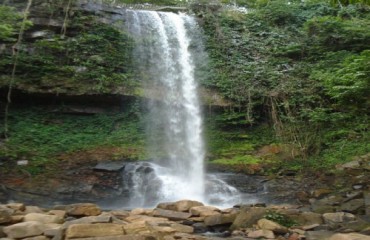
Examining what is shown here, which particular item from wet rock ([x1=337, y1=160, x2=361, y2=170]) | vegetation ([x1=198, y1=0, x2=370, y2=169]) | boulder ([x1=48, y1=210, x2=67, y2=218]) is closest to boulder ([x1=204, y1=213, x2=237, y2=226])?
boulder ([x1=48, y1=210, x2=67, y2=218])

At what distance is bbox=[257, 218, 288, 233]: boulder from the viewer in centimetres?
628

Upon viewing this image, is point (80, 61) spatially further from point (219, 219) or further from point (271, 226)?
point (271, 226)

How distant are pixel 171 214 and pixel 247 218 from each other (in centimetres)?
142

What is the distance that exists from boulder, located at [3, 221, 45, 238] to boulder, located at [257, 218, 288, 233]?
3451 millimetres

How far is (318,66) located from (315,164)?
431 cm

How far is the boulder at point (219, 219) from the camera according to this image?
6.77 m

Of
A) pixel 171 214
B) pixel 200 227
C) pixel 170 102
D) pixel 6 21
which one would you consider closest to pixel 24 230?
pixel 171 214

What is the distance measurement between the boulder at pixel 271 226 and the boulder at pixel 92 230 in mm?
2504

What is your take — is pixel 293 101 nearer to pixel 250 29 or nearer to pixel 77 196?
pixel 250 29

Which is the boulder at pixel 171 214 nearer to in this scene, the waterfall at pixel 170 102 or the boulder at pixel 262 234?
the boulder at pixel 262 234

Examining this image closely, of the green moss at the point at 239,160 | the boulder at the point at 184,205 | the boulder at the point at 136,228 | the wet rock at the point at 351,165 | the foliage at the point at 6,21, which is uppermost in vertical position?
the foliage at the point at 6,21

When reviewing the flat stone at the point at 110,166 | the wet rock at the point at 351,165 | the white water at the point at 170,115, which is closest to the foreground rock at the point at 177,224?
the white water at the point at 170,115

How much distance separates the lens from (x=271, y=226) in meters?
6.33

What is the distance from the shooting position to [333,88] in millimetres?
11430
